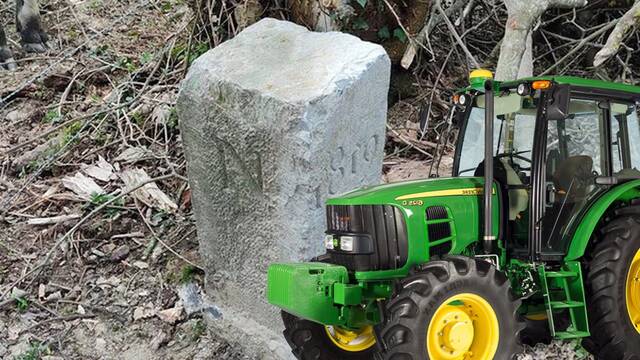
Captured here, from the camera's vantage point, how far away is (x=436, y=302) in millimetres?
3535

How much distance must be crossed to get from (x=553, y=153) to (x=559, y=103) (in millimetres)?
410

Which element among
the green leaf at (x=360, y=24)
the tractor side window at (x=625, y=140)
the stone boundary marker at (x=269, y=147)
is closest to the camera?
the tractor side window at (x=625, y=140)

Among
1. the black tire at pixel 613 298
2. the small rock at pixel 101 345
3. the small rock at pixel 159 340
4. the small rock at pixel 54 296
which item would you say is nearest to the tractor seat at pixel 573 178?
the black tire at pixel 613 298

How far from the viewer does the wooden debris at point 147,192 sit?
7297 mm

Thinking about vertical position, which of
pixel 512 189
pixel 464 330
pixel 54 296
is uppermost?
pixel 512 189

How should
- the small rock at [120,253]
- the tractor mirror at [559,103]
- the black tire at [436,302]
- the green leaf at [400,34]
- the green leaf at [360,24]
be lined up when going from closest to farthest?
the black tire at [436,302]
the tractor mirror at [559,103]
the small rock at [120,253]
the green leaf at [360,24]
the green leaf at [400,34]

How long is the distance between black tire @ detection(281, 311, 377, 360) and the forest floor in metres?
1.50

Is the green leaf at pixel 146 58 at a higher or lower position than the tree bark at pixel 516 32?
lower

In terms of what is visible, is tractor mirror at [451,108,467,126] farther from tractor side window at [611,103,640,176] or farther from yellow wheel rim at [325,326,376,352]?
yellow wheel rim at [325,326,376,352]

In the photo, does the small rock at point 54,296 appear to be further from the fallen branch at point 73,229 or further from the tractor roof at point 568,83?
the tractor roof at point 568,83

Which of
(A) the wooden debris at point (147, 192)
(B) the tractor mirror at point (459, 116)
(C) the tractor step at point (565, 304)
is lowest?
(A) the wooden debris at point (147, 192)

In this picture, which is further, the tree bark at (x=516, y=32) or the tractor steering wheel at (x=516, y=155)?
the tree bark at (x=516, y=32)

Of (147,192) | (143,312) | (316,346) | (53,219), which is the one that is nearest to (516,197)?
(316,346)

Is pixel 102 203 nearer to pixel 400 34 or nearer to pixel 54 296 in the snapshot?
pixel 54 296
